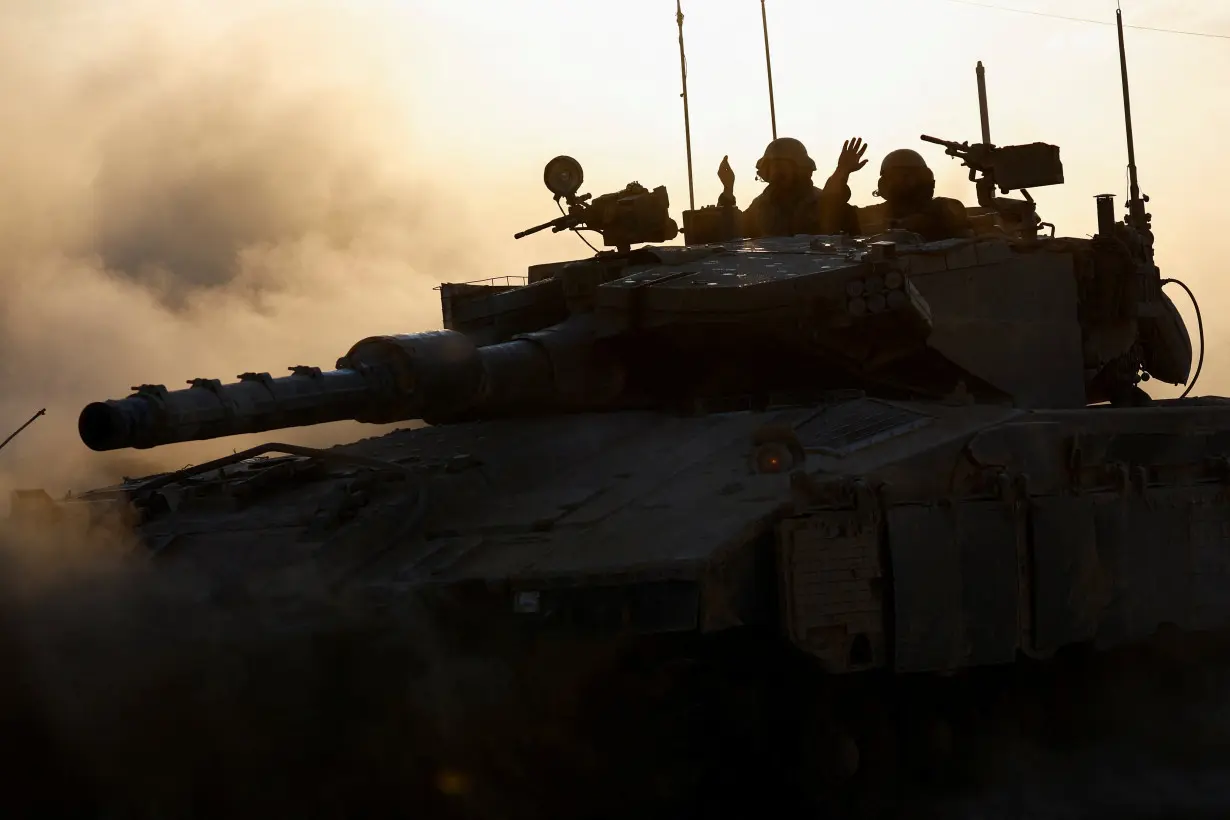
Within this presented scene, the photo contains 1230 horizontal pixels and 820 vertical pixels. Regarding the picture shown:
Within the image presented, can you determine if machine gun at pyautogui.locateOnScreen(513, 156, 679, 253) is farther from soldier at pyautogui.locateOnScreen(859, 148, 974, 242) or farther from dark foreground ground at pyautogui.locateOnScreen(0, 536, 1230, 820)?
dark foreground ground at pyautogui.locateOnScreen(0, 536, 1230, 820)

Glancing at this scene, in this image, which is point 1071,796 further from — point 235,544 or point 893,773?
point 235,544

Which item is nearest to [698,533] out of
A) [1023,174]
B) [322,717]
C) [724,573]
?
[724,573]

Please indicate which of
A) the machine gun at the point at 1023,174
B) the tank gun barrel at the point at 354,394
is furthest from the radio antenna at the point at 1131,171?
the tank gun barrel at the point at 354,394

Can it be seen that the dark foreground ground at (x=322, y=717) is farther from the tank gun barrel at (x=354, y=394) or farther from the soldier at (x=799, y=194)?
the soldier at (x=799, y=194)

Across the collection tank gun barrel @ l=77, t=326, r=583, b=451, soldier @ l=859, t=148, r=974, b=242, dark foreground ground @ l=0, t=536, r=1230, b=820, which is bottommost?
dark foreground ground @ l=0, t=536, r=1230, b=820

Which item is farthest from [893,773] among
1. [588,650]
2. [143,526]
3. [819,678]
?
[143,526]

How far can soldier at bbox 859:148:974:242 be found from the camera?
12.6 meters

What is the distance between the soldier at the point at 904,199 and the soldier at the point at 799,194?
252 millimetres

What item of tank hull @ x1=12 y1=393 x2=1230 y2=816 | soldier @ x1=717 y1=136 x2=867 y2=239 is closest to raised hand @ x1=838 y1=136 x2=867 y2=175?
soldier @ x1=717 y1=136 x2=867 y2=239

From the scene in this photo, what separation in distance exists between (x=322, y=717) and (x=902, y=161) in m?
7.37

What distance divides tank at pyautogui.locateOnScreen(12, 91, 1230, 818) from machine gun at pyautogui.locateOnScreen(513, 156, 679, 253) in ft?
6.88

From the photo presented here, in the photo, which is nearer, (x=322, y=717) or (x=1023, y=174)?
(x=322, y=717)

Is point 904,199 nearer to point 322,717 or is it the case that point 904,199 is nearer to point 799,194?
point 799,194

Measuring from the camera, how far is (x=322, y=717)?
7559 millimetres
